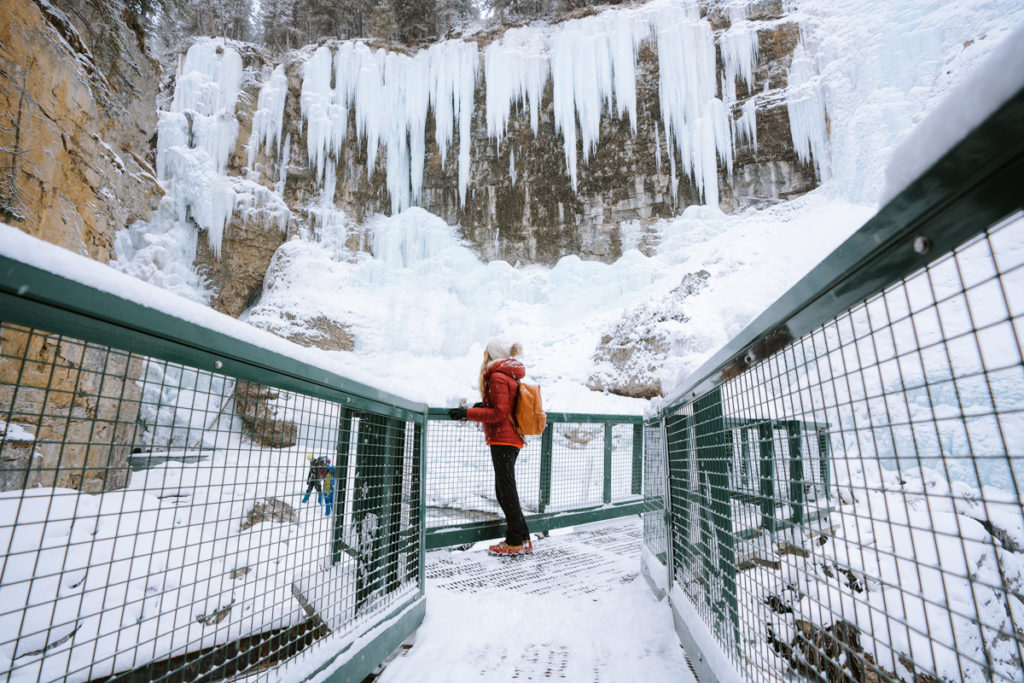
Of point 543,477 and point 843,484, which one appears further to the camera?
point 543,477

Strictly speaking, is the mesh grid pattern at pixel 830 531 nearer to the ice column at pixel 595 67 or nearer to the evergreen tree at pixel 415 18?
the ice column at pixel 595 67

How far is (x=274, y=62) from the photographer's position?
19609 mm

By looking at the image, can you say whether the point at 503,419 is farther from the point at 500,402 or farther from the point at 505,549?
the point at 505,549

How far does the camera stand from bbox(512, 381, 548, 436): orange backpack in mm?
3441

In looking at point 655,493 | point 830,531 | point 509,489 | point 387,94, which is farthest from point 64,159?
point 387,94

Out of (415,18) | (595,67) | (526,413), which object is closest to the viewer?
(526,413)

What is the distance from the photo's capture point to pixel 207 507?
5.07 feet

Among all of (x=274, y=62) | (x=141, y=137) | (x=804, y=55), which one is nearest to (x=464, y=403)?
(x=141, y=137)

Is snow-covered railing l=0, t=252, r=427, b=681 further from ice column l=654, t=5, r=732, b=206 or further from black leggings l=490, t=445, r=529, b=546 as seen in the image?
ice column l=654, t=5, r=732, b=206

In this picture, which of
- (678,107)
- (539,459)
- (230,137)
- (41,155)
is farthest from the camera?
(230,137)

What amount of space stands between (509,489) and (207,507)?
2.21 metres

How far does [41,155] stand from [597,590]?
5.78 meters

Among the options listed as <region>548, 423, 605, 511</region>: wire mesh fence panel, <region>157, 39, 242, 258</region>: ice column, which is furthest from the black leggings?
<region>157, 39, 242, 258</region>: ice column

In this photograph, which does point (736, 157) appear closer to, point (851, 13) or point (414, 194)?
point (851, 13)
